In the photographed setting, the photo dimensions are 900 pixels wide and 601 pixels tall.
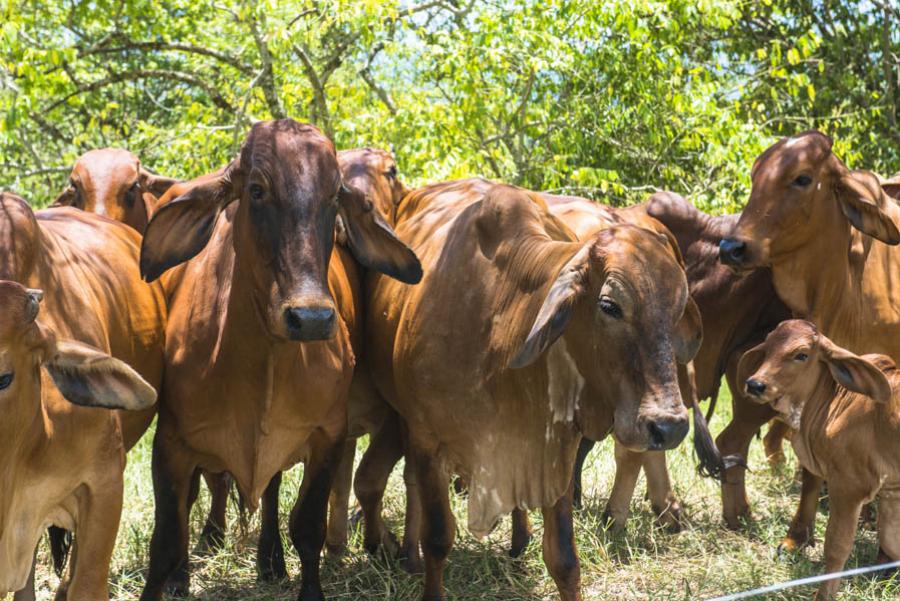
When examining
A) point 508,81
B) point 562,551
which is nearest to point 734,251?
point 562,551

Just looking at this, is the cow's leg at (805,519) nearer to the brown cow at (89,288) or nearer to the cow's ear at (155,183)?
the brown cow at (89,288)

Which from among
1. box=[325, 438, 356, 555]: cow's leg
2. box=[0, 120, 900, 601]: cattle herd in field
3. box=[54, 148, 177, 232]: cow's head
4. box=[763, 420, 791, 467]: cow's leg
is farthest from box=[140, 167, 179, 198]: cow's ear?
box=[763, 420, 791, 467]: cow's leg

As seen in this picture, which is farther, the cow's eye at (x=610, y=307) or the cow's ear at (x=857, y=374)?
the cow's ear at (x=857, y=374)

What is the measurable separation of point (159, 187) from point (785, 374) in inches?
140

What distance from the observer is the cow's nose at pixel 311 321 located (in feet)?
14.1

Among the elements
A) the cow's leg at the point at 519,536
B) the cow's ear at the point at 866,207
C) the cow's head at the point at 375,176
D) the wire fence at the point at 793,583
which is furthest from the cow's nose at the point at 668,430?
the cow's head at the point at 375,176

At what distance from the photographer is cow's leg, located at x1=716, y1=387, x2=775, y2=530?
6637 mm

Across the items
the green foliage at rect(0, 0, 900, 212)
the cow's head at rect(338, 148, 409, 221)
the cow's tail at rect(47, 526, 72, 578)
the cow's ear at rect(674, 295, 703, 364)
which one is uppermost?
the green foliage at rect(0, 0, 900, 212)

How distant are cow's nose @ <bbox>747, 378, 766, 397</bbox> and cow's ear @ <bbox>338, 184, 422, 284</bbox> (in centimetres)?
158

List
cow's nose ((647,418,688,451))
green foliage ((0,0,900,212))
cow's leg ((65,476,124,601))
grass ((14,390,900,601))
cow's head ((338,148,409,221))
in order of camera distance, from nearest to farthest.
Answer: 1. cow's nose ((647,418,688,451))
2. cow's leg ((65,476,124,601))
3. grass ((14,390,900,601))
4. cow's head ((338,148,409,221))
5. green foliage ((0,0,900,212))

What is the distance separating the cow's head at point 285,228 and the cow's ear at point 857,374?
6.19ft

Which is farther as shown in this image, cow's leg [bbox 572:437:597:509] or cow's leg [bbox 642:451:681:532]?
cow's leg [bbox 642:451:681:532]

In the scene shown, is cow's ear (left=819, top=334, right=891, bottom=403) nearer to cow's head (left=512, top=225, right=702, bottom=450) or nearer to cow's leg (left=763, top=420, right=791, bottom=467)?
cow's head (left=512, top=225, right=702, bottom=450)

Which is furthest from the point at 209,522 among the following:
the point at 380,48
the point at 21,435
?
the point at 380,48
